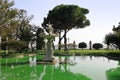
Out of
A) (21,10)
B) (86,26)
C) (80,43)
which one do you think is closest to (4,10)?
(21,10)

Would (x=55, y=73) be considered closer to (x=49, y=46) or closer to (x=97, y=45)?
(x=49, y=46)

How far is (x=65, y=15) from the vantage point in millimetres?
67938

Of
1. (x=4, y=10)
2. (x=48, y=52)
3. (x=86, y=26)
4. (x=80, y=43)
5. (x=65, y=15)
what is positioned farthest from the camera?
(x=80, y=43)

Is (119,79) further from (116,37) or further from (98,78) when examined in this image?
(116,37)

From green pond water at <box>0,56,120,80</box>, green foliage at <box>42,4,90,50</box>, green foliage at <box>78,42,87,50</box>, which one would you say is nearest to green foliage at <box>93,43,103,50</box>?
green foliage at <box>78,42,87,50</box>

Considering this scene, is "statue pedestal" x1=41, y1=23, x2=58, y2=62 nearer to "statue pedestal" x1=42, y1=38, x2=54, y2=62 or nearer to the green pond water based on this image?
"statue pedestal" x1=42, y1=38, x2=54, y2=62

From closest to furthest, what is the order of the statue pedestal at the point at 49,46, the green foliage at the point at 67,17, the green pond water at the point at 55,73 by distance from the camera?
the green pond water at the point at 55,73 < the statue pedestal at the point at 49,46 < the green foliage at the point at 67,17

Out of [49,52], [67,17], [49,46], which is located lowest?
[49,52]

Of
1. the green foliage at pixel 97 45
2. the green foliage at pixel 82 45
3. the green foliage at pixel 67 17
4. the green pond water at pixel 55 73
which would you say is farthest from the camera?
the green foliage at pixel 82 45

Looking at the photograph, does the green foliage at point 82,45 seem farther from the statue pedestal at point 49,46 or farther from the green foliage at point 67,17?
the statue pedestal at point 49,46

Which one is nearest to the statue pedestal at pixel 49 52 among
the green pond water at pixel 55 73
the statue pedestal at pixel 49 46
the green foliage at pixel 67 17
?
the statue pedestal at pixel 49 46

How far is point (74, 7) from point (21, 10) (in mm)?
14081

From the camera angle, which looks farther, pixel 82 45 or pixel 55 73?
pixel 82 45

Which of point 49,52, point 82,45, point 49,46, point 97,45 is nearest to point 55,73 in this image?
point 49,52
